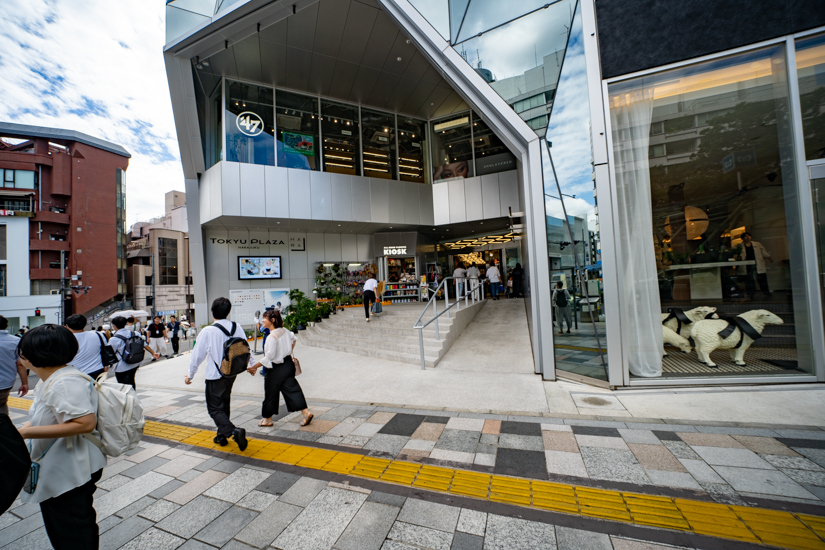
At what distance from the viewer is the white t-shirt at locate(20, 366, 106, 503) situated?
65.2 inches

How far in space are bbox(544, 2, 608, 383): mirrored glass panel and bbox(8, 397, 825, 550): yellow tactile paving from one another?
2.83 m

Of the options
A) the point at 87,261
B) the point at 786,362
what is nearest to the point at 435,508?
the point at 786,362

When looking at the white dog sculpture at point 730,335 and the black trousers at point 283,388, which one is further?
the white dog sculpture at point 730,335

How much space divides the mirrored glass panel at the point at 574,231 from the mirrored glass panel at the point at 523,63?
212 millimetres

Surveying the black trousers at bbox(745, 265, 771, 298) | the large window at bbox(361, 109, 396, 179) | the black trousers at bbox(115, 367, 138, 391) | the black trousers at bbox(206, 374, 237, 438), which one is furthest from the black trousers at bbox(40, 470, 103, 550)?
the large window at bbox(361, 109, 396, 179)

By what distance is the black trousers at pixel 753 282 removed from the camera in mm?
4828

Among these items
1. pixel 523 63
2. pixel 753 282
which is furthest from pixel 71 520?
pixel 753 282

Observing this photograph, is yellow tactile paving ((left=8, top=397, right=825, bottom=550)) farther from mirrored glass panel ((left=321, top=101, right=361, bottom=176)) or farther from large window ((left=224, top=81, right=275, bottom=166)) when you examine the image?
mirrored glass panel ((left=321, top=101, right=361, bottom=176))

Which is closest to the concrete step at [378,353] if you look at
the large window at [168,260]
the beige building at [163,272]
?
the beige building at [163,272]

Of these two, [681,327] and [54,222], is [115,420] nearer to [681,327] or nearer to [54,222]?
[681,327]

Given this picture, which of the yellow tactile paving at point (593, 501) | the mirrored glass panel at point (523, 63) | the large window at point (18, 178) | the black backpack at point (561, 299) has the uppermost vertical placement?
the large window at point (18, 178)

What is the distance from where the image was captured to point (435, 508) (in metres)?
2.44

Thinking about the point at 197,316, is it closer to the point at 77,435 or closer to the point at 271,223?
the point at 271,223

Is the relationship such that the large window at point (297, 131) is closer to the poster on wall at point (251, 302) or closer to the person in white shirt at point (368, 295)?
the poster on wall at point (251, 302)
